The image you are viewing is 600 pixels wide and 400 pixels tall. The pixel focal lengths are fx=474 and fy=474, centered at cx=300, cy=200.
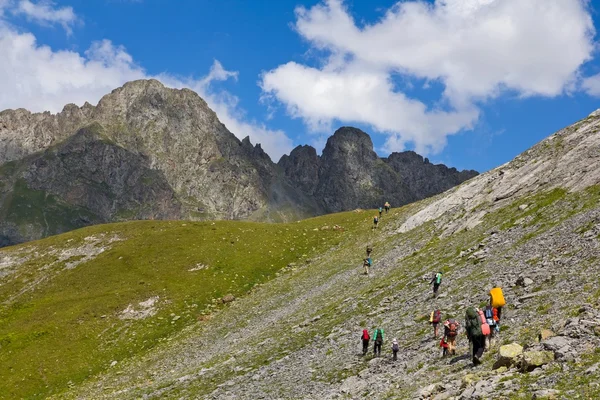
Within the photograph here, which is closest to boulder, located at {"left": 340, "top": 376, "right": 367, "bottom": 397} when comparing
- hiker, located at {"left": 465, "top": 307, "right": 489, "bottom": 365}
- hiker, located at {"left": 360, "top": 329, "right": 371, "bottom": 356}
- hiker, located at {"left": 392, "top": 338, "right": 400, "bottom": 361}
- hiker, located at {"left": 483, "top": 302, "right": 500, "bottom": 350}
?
hiker, located at {"left": 392, "top": 338, "right": 400, "bottom": 361}

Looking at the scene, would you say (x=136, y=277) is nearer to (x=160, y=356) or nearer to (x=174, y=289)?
(x=174, y=289)

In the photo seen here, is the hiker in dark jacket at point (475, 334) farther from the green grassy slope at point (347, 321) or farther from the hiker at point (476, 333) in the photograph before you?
the green grassy slope at point (347, 321)

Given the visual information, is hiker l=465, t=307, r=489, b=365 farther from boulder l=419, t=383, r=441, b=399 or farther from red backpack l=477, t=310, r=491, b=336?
boulder l=419, t=383, r=441, b=399

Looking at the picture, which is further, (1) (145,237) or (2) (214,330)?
(1) (145,237)

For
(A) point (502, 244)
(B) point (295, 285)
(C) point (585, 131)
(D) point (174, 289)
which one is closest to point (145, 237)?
(D) point (174, 289)

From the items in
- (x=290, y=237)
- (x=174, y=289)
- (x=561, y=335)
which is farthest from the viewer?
(x=290, y=237)

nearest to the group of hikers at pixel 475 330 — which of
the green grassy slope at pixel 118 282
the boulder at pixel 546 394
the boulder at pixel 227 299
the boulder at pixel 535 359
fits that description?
the boulder at pixel 535 359

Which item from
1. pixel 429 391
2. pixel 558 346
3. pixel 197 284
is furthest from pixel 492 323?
pixel 197 284

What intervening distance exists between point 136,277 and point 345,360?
51.8 m

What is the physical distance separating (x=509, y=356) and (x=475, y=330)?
106 inches

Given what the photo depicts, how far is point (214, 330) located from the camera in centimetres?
5231

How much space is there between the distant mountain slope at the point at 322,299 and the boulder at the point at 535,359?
0.04m

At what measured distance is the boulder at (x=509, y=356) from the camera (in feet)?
61.2

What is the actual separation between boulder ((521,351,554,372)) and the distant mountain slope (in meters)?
0.04
